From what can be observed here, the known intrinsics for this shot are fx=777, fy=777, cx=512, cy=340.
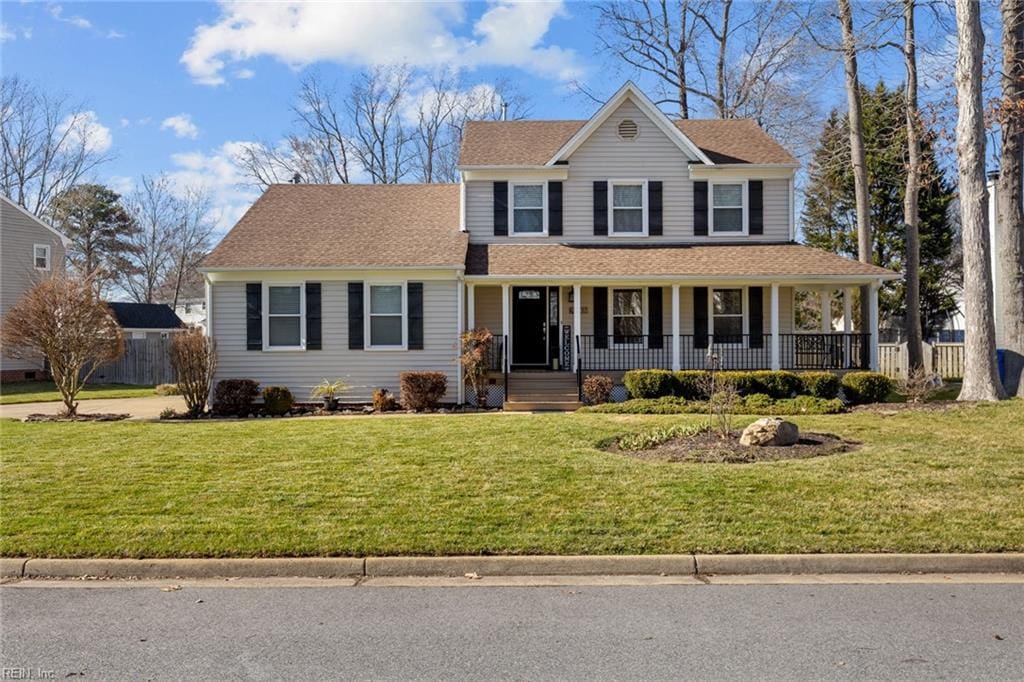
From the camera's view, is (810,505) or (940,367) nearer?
(810,505)

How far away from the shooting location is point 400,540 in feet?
22.8

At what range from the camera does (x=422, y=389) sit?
57.4 ft

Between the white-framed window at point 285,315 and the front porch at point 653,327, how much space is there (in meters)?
4.04

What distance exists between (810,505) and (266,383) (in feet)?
46.2

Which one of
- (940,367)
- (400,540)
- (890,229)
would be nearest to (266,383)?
(400,540)

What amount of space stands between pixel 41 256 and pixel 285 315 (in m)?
19.6

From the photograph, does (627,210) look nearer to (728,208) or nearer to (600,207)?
(600,207)

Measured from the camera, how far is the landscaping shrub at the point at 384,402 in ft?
58.2

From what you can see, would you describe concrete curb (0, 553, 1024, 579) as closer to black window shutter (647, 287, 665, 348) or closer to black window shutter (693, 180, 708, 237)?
black window shutter (647, 287, 665, 348)

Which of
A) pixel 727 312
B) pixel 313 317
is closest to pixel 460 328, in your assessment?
pixel 313 317

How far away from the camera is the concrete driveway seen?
1750cm

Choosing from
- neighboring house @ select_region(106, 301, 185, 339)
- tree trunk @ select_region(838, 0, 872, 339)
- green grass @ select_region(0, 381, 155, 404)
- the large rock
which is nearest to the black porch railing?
tree trunk @ select_region(838, 0, 872, 339)

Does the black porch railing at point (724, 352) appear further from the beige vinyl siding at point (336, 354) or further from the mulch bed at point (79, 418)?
the mulch bed at point (79, 418)

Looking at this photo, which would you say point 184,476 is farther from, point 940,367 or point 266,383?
point 940,367
